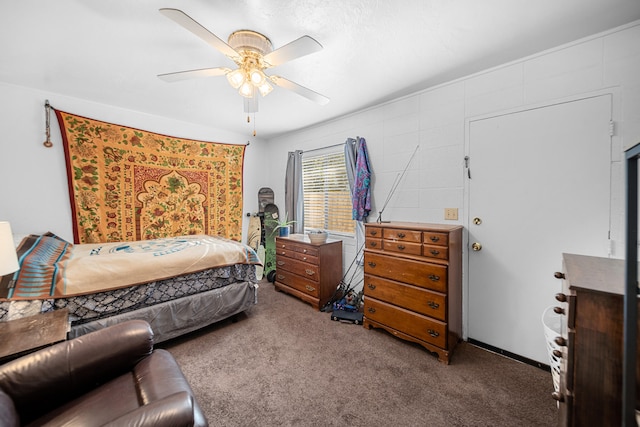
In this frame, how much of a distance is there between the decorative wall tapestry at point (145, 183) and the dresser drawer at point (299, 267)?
43.8 inches

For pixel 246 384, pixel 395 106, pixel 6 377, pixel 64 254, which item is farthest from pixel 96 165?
pixel 395 106

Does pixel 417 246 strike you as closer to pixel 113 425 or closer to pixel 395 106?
pixel 395 106

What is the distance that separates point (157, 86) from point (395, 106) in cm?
258

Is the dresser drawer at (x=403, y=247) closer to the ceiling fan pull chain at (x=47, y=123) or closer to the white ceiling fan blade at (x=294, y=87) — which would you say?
the white ceiling fan blade at (x=294, y=87)

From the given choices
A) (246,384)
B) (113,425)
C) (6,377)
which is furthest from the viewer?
(246,384)

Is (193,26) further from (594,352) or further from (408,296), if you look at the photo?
(408,296)

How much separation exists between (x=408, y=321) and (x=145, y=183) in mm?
3595

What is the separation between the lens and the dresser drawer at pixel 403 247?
82.7 inches

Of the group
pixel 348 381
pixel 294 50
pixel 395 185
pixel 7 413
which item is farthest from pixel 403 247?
pixel 7 413

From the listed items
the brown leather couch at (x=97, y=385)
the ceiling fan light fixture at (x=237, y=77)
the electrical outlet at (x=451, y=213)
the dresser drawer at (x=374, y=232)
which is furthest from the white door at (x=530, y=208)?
the brown leather couch at (x=97, y=385)

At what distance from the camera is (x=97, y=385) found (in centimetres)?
120

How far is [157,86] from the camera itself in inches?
96.6

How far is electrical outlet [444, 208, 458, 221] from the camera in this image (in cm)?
230

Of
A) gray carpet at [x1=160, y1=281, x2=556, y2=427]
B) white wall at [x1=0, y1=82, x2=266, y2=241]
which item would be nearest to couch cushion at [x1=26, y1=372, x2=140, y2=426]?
gray carpet at [x1=160, y1=281, x2=556, y2=427]
